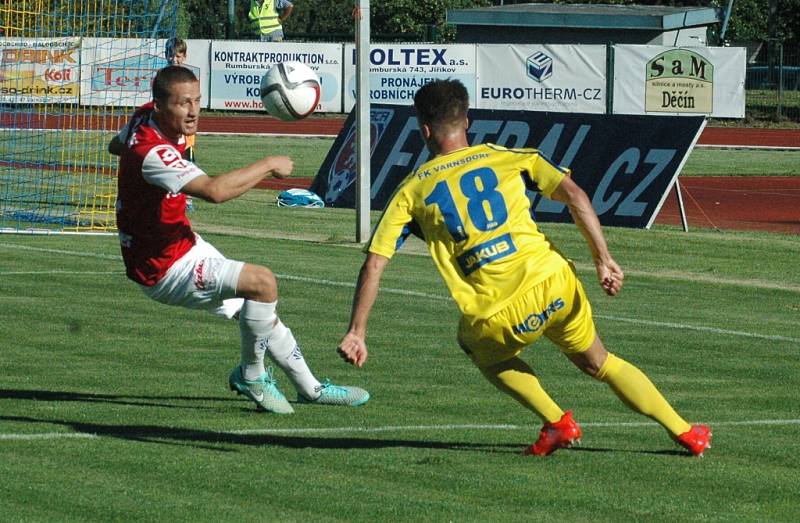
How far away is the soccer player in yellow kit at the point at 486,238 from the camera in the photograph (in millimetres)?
7121

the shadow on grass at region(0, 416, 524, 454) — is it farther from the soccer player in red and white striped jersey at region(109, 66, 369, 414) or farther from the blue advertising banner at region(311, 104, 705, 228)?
the blue advertising banner at region(311, 104, 705, 228)

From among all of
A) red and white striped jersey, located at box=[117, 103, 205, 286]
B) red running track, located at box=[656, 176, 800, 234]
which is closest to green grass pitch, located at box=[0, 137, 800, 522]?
red and white striped jersey, located at box=[117, 103, 205, 286]

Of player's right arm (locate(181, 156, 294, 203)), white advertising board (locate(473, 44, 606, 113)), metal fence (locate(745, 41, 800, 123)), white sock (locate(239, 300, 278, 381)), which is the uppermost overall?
player's right arm (locate(181, 156, 294, 203))

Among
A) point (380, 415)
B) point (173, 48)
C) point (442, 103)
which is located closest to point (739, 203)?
point (173, 48)

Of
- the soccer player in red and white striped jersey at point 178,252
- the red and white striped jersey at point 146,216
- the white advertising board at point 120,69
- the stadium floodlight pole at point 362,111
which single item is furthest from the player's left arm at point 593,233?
the white advertising board at point 120,69

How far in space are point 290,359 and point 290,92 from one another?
261 cm

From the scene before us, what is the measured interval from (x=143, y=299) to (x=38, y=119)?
12.8 metres

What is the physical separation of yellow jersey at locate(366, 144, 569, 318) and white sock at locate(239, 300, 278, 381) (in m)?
1.44

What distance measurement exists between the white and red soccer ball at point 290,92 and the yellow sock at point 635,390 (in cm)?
393

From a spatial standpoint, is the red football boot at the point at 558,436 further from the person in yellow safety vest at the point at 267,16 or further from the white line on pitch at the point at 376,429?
the person in yellow safety vest at the point at 267,16

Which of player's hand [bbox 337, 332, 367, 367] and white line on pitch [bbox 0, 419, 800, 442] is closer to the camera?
player's hand [bbox 337, 332, 367, 367]

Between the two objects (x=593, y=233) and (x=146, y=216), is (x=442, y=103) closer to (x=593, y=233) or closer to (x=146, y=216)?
(x=593, y=233)

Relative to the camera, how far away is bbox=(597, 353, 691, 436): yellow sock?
7.40 m

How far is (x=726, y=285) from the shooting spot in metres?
15.6
